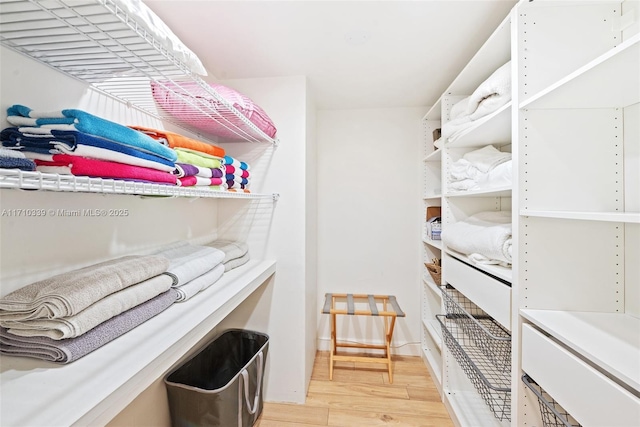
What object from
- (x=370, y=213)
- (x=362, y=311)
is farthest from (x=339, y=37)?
(x=362, y=311)

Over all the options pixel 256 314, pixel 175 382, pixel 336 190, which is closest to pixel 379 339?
pixel 256 314

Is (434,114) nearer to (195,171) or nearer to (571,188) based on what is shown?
(571,188)

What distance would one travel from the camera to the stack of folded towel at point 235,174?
54.1 inches

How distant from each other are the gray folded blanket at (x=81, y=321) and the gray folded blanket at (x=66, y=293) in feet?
0.04

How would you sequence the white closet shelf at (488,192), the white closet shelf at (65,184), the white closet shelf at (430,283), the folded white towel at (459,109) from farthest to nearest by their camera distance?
the white closet shelf at (430,283)
the folded white towel at (459,109)
the white closet shelf at (488,192)
the white closet shelf at (65,184)

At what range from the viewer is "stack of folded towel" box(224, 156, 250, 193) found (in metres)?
1.38

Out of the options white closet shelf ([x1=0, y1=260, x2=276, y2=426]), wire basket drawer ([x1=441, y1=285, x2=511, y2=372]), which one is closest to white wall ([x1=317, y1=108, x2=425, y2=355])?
wire basket drawer ([x1=441, y1=285, x2=511, y2=372])

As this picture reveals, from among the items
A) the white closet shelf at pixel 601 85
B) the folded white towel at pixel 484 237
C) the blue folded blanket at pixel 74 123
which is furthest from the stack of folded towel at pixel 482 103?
the blue folded blanket at pixel 74 123

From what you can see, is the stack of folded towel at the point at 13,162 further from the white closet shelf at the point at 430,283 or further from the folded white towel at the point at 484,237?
the white closet shelf at the point at 430,283

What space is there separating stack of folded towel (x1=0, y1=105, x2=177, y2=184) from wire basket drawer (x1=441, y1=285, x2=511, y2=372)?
56.9 inches

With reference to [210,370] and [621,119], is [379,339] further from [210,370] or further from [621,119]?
[621,119]

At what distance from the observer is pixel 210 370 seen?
1561 mm

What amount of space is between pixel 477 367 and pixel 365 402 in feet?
2.43

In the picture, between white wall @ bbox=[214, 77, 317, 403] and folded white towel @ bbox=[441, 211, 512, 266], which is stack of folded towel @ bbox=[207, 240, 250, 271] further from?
folded white towel @ bbox=[441, 211, 512, 266]
